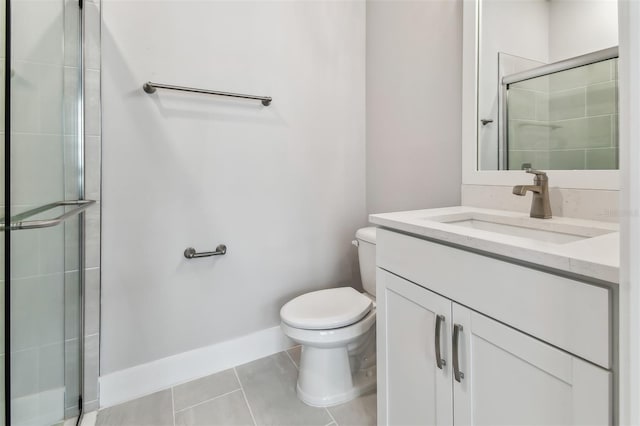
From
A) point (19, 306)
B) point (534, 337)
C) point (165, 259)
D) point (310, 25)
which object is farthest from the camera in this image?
point (310, 25)

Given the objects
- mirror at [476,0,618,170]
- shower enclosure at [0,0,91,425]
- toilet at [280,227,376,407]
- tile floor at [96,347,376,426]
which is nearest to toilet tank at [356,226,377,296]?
toilet at [280,227,376,407]

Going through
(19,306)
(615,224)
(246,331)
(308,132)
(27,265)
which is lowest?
(246,331)

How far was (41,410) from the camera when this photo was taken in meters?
1.11

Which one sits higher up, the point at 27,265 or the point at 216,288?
the point at 27,265

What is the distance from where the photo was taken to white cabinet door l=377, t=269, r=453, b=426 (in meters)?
0.93

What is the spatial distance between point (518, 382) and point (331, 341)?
0.81 meters

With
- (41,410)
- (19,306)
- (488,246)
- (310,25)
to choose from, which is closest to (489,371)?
(488,246)

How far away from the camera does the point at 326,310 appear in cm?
155

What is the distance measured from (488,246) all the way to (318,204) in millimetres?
1326

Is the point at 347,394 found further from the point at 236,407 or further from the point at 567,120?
the point at 567,120

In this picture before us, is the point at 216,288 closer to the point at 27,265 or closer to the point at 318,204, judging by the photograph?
the point at 318,204

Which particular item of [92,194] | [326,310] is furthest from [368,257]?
[92,194]

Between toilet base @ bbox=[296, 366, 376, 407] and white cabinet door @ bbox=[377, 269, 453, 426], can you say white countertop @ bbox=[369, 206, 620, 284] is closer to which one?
white cabinet door @ bbox=[377, 269, 453, 426]

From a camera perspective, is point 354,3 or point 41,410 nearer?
point 41,410
